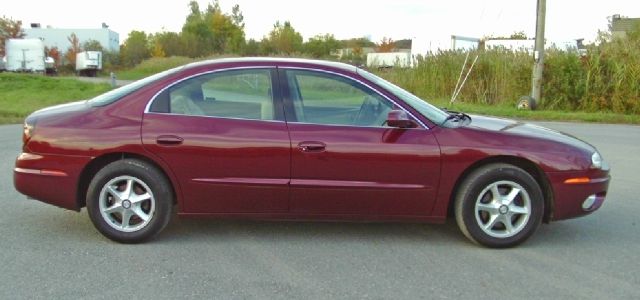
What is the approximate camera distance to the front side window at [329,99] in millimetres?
4312

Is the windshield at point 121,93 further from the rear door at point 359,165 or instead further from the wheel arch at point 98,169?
the rear door at point 359,165

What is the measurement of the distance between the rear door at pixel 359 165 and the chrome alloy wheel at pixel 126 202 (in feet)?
3.89

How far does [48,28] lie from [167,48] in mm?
12713

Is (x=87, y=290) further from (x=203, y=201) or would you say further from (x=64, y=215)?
(x=64, y=215)

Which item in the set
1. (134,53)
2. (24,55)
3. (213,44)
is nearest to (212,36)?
(213,44)

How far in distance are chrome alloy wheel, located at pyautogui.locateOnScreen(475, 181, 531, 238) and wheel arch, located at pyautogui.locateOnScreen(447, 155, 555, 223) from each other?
19 centimetres

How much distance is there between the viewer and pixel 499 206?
4.28 metres

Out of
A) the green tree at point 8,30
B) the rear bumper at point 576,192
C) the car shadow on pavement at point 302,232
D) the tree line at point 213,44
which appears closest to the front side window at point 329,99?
the car shadow on pavement at point 302,232

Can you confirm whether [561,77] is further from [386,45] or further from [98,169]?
[386,45]

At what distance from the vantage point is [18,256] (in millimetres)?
4000

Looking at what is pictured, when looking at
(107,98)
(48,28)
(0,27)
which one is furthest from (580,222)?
(48,28)

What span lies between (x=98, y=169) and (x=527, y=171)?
3.56 metres

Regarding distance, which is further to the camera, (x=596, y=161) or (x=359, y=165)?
(x=596, y=161)

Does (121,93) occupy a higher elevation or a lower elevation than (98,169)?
higher
